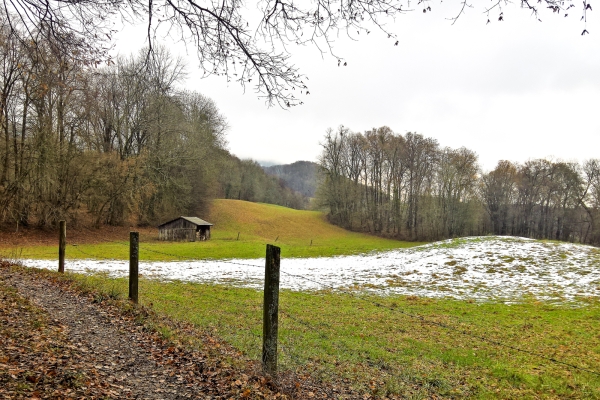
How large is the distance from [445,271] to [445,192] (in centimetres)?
3540

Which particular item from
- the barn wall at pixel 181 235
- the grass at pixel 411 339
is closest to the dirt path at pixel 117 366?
the grass at pixel 411 339

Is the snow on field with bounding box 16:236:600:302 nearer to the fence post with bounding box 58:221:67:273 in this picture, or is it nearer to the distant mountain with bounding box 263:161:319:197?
the fence post with bounding box 58:221:67:273

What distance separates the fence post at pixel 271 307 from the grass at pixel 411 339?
2.58ft

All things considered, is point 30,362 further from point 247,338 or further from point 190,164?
point 190,164

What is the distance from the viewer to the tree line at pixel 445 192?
53.1 m

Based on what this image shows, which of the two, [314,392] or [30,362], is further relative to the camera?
[314,392]

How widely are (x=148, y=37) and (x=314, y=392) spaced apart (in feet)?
18.1

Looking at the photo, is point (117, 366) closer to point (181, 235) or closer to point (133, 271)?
point (133, 271)

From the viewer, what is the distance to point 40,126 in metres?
27.7

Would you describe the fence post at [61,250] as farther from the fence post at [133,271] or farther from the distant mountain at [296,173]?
the distant mountain at [296,173]

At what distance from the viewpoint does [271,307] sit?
4.78 meters

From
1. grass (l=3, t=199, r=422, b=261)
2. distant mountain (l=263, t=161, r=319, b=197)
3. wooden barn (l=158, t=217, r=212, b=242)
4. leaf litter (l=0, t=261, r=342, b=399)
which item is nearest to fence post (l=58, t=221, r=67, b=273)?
leaf litter (l=0, t=261, r=342, b=399)

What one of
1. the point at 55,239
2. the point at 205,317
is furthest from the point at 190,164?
the point at 205,317

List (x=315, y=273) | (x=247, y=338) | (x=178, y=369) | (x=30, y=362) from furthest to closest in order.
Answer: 1. (x=315, y=273)
2. (x=247, y=338)
3. (x=178, y=369)
4. (x=30, y=362)
